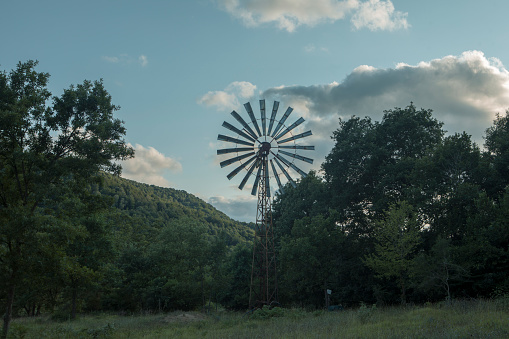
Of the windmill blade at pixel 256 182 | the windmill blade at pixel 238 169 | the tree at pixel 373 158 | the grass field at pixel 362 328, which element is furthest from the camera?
the tree at pixel 373 158

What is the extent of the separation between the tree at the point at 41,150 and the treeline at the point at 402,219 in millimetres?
21054

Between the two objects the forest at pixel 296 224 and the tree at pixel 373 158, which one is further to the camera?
the tree at pixel 373 158

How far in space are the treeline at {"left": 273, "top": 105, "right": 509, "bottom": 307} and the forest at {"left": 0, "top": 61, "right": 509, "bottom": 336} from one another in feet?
0.46

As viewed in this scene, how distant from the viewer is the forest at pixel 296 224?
16562 mm

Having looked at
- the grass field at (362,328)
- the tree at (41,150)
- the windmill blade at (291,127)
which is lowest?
the grass field at (362,328)

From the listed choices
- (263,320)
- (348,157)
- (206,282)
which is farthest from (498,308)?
(206,282)

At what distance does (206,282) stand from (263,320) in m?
20.2

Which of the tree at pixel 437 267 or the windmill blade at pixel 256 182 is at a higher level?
the windmill blade at pixel 256 182

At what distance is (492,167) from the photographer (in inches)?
1208

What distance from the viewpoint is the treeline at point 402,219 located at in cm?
2592

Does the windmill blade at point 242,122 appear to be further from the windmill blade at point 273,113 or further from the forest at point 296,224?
the forest at point 296,224

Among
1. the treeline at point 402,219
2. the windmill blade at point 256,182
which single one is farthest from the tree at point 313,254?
the windmill blade at point 256,182

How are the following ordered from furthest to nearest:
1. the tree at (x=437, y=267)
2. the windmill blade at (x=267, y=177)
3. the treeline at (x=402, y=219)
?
the windmill blade at (x=267, y=177)
the treeline at (x=402, y=219)
the tree at (x=437, y=267)

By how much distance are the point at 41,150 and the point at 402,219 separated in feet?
83.3
